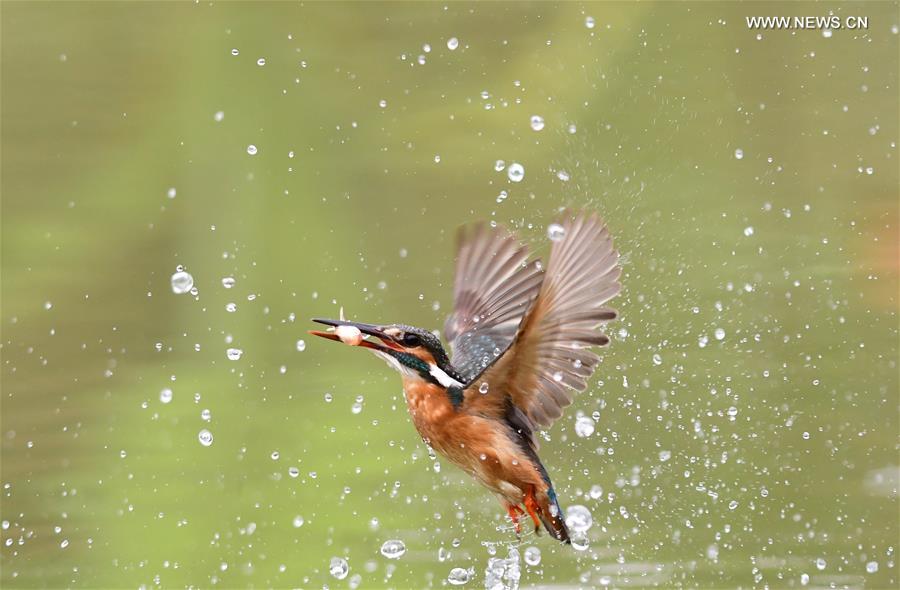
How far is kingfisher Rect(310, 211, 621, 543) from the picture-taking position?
115 inches

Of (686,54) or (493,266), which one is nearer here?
(493,266)

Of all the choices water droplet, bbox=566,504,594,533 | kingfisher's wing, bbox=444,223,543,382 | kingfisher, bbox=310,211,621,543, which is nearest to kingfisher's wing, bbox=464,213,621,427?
kingfisher, bbox=310,211,621,543

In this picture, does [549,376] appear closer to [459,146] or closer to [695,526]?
[695,526]

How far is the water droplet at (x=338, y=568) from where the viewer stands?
424cm

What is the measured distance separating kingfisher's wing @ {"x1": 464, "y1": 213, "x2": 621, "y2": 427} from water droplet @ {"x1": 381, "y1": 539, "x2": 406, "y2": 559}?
1296 mm

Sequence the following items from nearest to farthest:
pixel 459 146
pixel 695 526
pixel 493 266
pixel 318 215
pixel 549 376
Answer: pixel 549 376
pixel 493 266
pixel 695 526
pixel 318 215
pixel 459 146

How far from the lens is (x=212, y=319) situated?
18.3 feet

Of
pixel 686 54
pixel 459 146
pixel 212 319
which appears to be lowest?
pixel 212 319

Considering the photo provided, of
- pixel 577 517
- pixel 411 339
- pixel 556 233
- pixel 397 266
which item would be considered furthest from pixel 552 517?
pixel 397 266

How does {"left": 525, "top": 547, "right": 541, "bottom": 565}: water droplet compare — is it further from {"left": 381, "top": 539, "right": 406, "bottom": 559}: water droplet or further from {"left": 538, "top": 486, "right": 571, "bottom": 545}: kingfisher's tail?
{"left": 538, "top": 486, "right": 571, "bottom": 545}: kingfisher's tail

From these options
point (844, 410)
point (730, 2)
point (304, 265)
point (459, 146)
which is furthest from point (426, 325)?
point (730, 2)

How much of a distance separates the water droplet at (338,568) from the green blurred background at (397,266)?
77 millimetres

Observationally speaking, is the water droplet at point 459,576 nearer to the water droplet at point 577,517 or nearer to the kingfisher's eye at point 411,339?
the water droplet at point 577,517

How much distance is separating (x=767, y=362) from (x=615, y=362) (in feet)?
2.02
